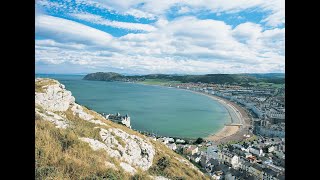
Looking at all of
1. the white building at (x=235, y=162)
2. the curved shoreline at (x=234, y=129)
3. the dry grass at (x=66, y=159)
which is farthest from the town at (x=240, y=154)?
the dry grass at (x=66, y=159)

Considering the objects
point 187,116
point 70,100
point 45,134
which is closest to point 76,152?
point 45,134

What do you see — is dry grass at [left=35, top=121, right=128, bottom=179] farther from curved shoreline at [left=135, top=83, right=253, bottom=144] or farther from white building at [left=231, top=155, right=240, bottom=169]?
curved shoreline at [left=135, top=83, right=253, bottom=144]

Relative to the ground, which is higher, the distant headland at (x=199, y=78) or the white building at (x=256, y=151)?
the distant headland at (x=199, y=78)

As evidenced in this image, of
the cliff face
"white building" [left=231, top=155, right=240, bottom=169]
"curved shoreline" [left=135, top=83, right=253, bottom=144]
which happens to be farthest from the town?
the cliff face

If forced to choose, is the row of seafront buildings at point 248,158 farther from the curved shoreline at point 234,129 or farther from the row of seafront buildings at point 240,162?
the curved shoreline at point 234,129

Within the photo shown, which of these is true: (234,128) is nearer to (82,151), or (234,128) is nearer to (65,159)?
(82,151)
